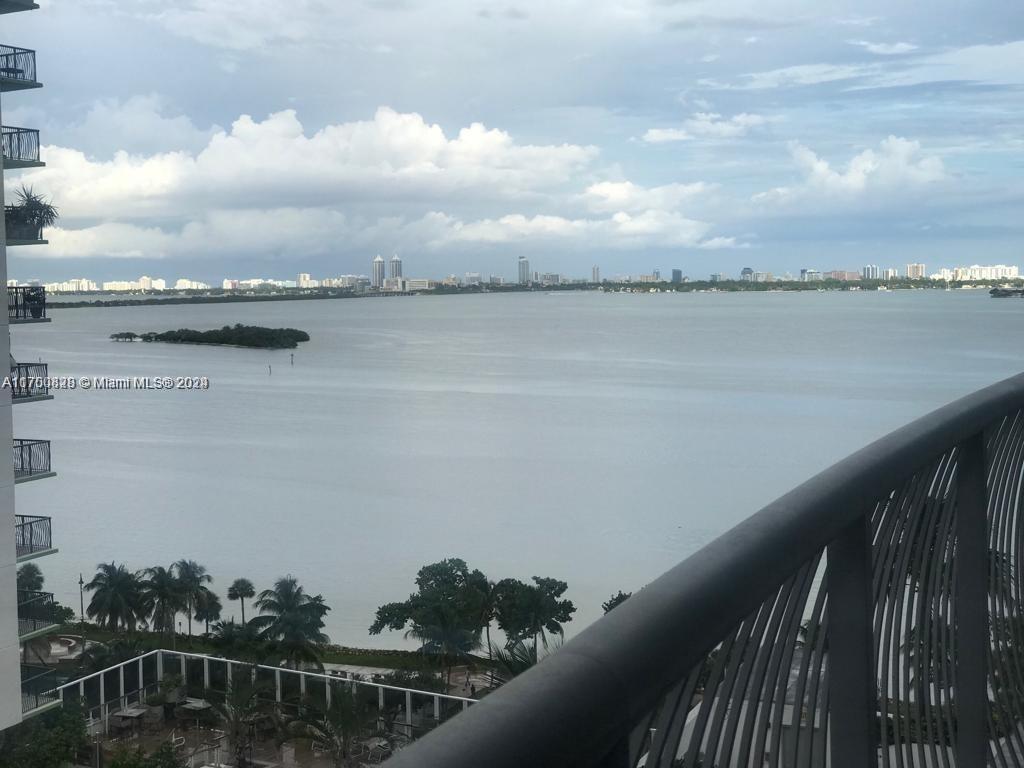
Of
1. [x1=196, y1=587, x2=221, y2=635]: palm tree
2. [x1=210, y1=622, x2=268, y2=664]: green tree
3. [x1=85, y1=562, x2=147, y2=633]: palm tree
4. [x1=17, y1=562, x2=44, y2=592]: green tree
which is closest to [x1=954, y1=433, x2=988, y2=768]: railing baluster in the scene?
[x1=210, y1=622, x2=268, y2=664]: green tree

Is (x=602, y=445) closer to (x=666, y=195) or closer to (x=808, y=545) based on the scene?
(x=808, y=545)

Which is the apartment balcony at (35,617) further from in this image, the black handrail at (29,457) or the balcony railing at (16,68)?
the balcony railing at (16,68)

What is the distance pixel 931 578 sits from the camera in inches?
46.2

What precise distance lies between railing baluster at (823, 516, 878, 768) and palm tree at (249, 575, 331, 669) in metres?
18.0

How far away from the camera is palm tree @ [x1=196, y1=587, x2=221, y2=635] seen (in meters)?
22.4

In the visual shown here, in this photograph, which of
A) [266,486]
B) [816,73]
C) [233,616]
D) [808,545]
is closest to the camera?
[808,545]

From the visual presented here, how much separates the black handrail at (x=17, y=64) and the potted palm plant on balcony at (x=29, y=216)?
1.96 meters

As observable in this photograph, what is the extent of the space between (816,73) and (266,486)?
346 ft

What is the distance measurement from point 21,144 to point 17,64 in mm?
2351

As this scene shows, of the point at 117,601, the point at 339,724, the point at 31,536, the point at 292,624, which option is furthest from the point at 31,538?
the point at 339,724

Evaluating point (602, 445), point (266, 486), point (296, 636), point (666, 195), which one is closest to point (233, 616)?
point (296, 636)

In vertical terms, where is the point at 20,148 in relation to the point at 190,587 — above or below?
above

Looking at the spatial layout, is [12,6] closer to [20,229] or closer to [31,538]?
[20,229]

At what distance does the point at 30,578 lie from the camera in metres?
27.1
